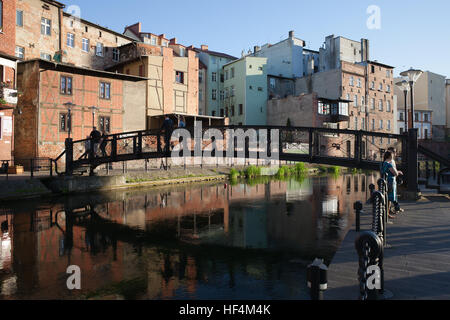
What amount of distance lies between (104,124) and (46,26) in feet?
40.7

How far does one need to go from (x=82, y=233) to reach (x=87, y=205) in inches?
234

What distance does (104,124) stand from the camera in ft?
106

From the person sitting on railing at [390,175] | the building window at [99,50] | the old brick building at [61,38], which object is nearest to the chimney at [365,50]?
the old brick building at [61,38]

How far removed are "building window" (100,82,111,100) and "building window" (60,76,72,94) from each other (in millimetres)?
2941

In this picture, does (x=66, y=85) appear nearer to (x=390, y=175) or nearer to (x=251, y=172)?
(x=251, y=172)

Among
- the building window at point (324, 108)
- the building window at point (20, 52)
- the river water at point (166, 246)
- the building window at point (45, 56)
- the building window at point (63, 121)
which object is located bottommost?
the river water at point (166, 246)

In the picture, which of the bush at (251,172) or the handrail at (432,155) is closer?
the handrail at (432,155)

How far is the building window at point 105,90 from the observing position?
32.2 m

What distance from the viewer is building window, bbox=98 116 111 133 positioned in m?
32.1

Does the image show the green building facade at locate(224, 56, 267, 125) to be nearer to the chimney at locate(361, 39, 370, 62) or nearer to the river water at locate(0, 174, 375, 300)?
the chimney at locate(361, 39, 370, 62)

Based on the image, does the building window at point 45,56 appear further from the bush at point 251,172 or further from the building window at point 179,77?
the bush at point 251,172

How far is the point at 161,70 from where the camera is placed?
3878cm

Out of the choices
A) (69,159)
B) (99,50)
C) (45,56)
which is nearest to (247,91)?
(99,50)

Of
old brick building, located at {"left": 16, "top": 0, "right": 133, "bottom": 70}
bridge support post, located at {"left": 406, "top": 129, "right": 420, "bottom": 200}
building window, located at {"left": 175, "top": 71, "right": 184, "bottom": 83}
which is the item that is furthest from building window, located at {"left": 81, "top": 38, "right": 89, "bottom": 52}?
bridge support post, located at {"left": 406, "top": 129, "right": 420, "bottom": 200}
